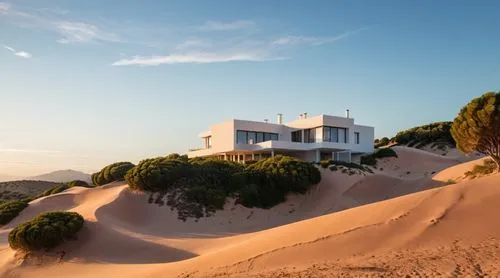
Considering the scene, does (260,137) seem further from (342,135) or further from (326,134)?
(342,135)

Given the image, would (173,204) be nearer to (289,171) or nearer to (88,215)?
(88,215)

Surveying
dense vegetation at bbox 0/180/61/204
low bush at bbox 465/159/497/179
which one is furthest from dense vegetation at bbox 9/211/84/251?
dense vegetation at bbox 0/180/61/204

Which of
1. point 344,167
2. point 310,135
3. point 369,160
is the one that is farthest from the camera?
point 369,160

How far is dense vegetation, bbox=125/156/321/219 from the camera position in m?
25.8

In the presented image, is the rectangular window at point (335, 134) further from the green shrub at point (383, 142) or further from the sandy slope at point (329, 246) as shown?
the sandy slope at point (329, 246)

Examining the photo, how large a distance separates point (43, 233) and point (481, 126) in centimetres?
2104

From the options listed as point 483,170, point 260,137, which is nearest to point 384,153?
point 260,137

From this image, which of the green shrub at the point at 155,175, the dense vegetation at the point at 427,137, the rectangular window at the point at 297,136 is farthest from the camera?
the dense vegetation at the point at 427,137

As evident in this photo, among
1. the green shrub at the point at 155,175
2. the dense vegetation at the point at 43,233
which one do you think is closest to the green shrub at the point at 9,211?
A: the green shrub at the point at 155,175

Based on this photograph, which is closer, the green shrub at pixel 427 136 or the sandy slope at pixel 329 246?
the sandy slope at pixel 329 246

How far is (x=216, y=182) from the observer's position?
2780 cm

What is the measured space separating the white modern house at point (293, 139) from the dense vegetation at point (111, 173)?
11.8m

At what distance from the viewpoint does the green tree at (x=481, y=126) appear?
22484 millimetres

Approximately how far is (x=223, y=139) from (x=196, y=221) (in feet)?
65.1
